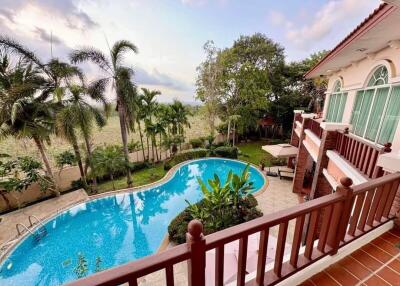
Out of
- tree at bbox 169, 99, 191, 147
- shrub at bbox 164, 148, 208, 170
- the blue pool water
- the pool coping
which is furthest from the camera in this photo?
tree at bbox 169, 99, 191, 147

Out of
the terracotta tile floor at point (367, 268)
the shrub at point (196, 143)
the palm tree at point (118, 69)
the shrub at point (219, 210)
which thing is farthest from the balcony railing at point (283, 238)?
the shrub at point (196, 143)

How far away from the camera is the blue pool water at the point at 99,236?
24.3 feet

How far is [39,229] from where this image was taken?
30.4 ft

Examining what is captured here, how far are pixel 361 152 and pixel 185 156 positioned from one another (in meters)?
15.1

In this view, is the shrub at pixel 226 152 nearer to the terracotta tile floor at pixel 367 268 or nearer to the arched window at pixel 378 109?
the arched window at pixel 378 109

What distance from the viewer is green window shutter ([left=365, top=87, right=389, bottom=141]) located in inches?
223

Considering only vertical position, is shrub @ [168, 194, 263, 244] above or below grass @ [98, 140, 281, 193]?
above

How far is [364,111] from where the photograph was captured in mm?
6691

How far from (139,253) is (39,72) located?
436 inches

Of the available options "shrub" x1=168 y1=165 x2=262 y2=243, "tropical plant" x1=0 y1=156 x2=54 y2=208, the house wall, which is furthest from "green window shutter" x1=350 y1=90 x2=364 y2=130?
"tropical plant" x1=0 y1=156 x2=54 y2=208

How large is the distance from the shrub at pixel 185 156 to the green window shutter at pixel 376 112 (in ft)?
44.9

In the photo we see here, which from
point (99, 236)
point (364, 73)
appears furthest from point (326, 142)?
point (99, 236)

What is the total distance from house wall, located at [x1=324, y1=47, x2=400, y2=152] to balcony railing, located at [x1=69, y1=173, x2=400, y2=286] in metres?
2.59

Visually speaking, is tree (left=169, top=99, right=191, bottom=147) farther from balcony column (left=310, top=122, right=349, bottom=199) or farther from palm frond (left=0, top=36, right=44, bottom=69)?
balcony column (left=310, top=122, right=349, bottom=199)
